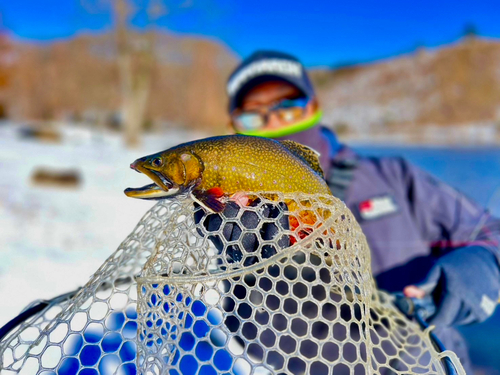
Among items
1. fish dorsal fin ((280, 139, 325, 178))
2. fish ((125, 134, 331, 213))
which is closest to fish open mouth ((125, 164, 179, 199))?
fish ((125, 134, 331, 213))

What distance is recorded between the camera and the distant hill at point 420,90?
152 feet

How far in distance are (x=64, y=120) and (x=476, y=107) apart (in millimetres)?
47961

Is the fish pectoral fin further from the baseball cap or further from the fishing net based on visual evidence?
the baseball cap

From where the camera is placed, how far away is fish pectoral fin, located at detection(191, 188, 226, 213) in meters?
1.07

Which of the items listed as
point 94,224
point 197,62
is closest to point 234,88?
point 94,224

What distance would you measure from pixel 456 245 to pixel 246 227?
1523 millimetres

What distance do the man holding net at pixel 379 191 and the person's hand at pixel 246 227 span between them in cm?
111

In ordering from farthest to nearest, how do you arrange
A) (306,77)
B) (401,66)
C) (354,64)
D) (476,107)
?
(354,64) → (401,66) → (476,107) → (306,77)

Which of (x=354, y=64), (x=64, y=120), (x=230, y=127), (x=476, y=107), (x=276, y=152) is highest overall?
(x=354, y=64)

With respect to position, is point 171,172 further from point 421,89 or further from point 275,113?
point 421,89

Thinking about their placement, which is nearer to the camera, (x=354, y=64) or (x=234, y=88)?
(x=234, y=88)

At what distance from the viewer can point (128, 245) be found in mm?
1418

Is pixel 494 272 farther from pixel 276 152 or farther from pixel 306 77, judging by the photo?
pixel 306 77

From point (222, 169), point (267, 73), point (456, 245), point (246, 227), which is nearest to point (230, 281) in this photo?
point (246, 227)
